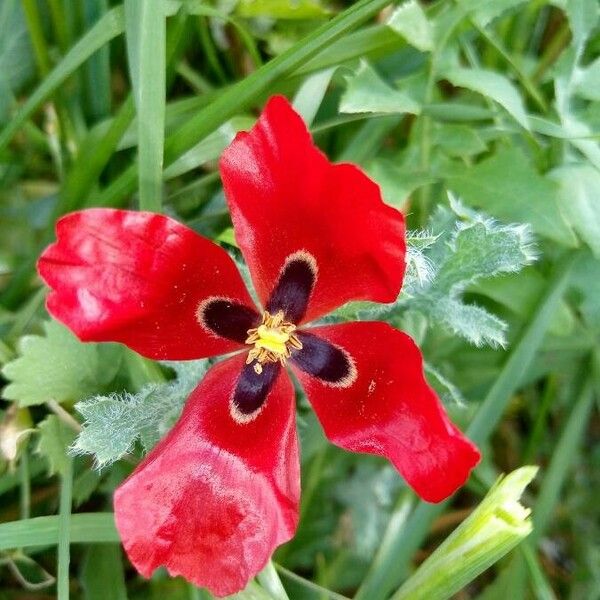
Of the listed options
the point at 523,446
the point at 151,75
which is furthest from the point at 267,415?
the point at 523,446

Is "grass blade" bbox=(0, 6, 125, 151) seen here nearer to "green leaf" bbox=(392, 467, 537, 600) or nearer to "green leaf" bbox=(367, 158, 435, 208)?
"green leaf" bbox=(367, 158, 435, 208)

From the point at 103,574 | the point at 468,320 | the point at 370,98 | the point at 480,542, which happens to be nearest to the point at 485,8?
the point at 370,98

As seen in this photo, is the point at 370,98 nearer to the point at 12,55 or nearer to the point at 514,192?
the point at 514,192

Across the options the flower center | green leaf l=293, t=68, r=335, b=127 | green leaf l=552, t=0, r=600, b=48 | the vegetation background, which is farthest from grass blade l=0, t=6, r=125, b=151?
green leaf l=552, t=0, r=600, b=48

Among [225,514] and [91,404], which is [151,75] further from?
[225,514]

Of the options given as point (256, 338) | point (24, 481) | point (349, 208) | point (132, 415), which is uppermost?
point (349, 208)

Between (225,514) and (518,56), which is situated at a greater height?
(518,56)

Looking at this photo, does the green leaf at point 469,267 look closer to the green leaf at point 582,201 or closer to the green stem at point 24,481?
the green leaf at point 582,201
